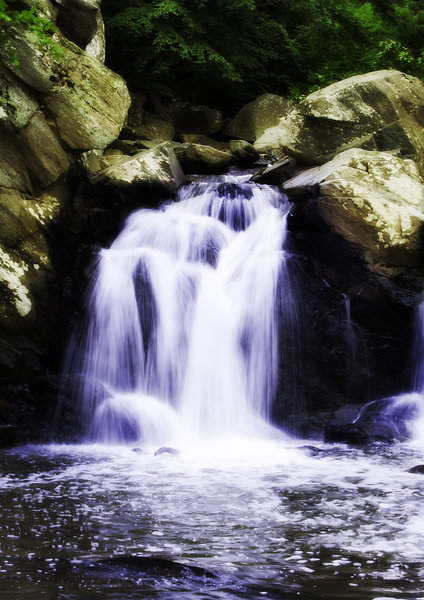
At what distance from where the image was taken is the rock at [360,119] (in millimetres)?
10852

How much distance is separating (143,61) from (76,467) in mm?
12212

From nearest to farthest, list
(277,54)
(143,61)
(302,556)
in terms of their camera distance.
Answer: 1. (302,556)
2. (143,61)
3. (277,54)

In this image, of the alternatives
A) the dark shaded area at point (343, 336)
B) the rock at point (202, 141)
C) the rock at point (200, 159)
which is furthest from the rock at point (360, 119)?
the rock at point (202, 141)

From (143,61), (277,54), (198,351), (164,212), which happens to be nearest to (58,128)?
(164,212)

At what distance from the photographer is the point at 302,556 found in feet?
12.1

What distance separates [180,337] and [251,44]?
1161 cm

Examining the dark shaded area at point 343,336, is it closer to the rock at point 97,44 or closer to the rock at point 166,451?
the rock at point 166,451

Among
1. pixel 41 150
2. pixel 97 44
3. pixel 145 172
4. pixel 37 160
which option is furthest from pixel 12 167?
pixel 97 44

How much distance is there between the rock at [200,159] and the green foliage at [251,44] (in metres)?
3.81

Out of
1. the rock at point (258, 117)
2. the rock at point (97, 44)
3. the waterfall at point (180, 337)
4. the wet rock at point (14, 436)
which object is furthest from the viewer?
the rock at point (258, 117)

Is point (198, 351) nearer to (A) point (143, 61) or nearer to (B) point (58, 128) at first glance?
(B) point (58, 128)

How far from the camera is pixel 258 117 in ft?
54.9

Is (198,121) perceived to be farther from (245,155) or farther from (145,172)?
(145,172)

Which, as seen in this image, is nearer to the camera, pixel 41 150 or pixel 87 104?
pixel 41 150
